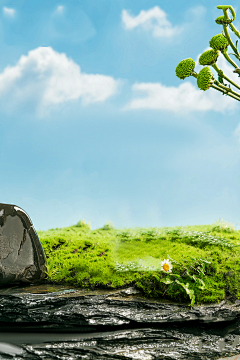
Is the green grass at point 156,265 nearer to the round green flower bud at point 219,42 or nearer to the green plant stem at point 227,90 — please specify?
the green plant stem at point 227,90

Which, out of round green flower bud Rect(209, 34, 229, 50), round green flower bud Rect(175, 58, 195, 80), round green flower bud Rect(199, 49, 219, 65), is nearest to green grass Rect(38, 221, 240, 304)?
round green flower bud Rect(175, 58, 195, 80)

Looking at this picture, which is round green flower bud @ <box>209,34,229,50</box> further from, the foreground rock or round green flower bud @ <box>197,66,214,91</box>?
the foreground rock

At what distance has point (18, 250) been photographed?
5.06m

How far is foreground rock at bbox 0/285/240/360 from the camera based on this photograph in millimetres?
4062

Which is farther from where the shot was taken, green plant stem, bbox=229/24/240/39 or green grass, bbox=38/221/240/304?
green grass, bbox=38/221/240/304

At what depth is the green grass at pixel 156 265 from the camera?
462cm

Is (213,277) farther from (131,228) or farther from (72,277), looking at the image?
(131,228)

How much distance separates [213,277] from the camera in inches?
194

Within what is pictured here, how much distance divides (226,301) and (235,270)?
629mm

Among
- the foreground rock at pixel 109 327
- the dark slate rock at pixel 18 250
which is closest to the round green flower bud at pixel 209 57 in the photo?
the foreground rock at pixel 109 327

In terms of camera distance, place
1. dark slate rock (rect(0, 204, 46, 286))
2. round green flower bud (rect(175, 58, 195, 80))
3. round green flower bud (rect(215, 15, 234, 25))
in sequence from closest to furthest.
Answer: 1. round green flower bud (rect(215, 15, 234, 25))
2. round green flower bud (rect(175, 58, 195, 80))
3. dark slate rock (rect(0, 204, 46, 286))

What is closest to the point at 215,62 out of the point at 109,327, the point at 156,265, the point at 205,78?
the point at 205,78

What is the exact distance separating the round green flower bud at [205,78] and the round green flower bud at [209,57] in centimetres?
15

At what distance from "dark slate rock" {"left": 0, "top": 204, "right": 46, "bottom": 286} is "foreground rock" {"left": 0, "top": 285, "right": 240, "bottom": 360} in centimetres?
50
